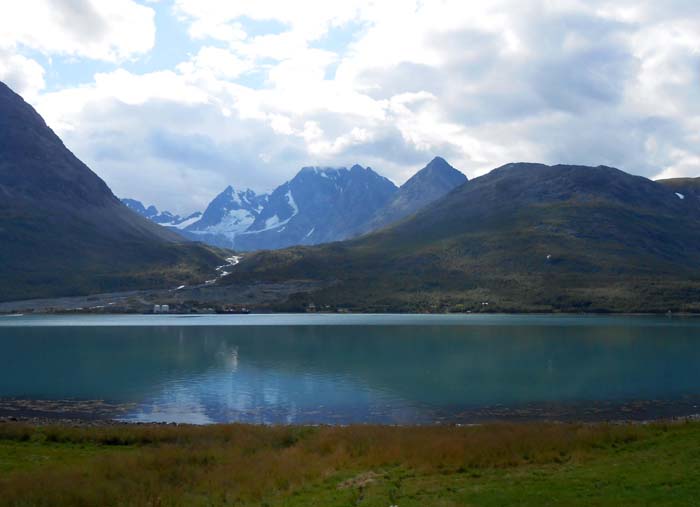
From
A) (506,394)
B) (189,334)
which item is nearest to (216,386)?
(506,394)

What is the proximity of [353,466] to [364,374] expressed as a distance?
51.2 meters

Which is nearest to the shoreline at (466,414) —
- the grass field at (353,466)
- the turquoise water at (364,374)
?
the turquoise water at (364,374)

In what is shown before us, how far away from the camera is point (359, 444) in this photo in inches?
1409

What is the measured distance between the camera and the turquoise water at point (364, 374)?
5903cm

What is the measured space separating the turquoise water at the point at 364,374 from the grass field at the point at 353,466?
50.1 ft

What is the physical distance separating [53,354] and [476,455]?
292ft

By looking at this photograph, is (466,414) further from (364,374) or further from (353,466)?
(353,466)

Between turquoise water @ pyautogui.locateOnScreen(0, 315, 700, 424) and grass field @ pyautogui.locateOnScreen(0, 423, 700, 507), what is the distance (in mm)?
15262

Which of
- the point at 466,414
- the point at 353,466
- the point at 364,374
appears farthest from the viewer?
the point at 364,374

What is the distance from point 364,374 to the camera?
268 feet

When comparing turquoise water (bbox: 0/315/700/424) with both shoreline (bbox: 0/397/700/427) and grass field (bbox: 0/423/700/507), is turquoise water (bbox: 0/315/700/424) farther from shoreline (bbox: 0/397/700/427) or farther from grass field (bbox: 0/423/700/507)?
grass field (bbox: 0/423/700/507)

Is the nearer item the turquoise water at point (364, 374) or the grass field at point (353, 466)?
the grass field at point (353, 466)

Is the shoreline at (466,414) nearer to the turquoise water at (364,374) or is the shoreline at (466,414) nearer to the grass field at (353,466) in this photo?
the turquoise water at (364,374)

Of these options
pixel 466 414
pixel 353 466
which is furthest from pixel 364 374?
pixel 353 466
